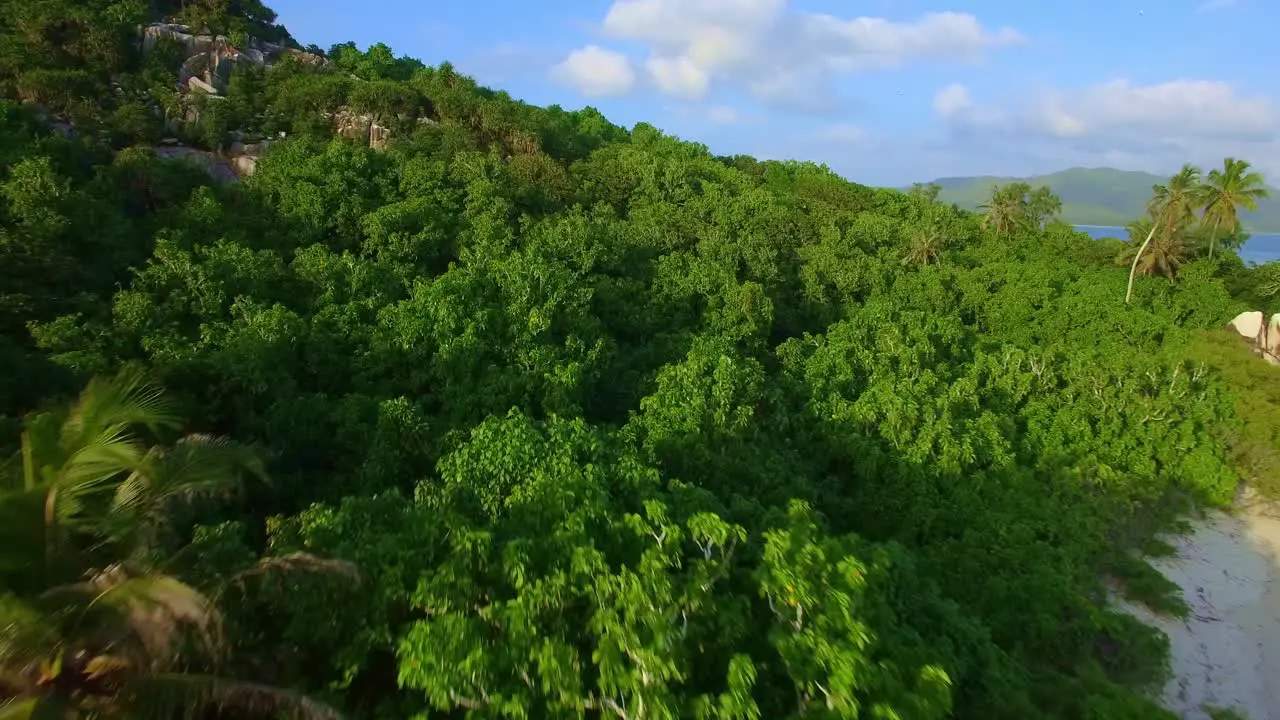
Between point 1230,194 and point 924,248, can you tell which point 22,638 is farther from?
point 1230,194

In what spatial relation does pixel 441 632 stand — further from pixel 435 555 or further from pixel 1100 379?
pixel 1100 379

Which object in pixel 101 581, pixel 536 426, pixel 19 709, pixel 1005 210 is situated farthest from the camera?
pixel 1005 210

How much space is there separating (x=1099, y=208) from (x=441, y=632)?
212631 mm

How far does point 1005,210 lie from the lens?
117 ft

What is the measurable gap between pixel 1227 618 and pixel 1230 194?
64.7 feet

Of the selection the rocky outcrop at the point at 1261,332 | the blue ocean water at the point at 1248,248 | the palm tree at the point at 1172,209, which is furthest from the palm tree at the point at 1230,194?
the blue ocean water at the point at 1248,248

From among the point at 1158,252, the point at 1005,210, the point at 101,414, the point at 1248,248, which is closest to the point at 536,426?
the point at 101,414

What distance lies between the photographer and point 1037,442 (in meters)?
17.3

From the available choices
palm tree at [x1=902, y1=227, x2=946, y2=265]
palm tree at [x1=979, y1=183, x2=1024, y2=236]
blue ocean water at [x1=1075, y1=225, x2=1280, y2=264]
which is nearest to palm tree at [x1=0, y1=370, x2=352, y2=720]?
palm tree at [x1=902, y1=227, x2=946, y2=265]

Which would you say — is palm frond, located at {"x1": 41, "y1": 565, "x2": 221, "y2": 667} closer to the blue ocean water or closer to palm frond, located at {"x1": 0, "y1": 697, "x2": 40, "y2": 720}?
palm frond, located at {"x1": 0, "y1": 697, "x2": 40, "y2": 720}

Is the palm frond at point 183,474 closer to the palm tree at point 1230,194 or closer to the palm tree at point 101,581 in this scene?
the palm tree at point 101,581

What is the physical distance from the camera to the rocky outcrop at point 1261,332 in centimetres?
2252

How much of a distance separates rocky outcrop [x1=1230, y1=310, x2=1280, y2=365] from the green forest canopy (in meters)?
1.05

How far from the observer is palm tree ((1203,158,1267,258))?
87.7ft
